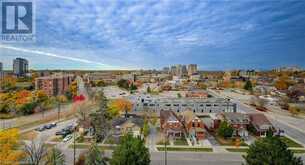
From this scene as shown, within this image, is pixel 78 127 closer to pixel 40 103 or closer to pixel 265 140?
pixel 40 103

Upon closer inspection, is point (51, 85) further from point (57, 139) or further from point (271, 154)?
point (271, 154)

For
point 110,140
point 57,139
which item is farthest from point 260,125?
point 57,139

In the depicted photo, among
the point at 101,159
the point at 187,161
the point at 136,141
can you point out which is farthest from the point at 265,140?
the point at 101,159

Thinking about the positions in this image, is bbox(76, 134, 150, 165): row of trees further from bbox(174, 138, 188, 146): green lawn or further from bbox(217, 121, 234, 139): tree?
bbox(217, 121, 234, 139): tree

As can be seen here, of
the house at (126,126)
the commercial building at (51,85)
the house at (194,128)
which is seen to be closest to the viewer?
the house at (194,128)

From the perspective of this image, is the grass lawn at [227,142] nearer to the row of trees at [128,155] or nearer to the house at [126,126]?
the house at [126,126]

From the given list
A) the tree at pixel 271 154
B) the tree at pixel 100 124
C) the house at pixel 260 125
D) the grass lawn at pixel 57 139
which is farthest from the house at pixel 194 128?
the grass lawn at pixel 57 139
